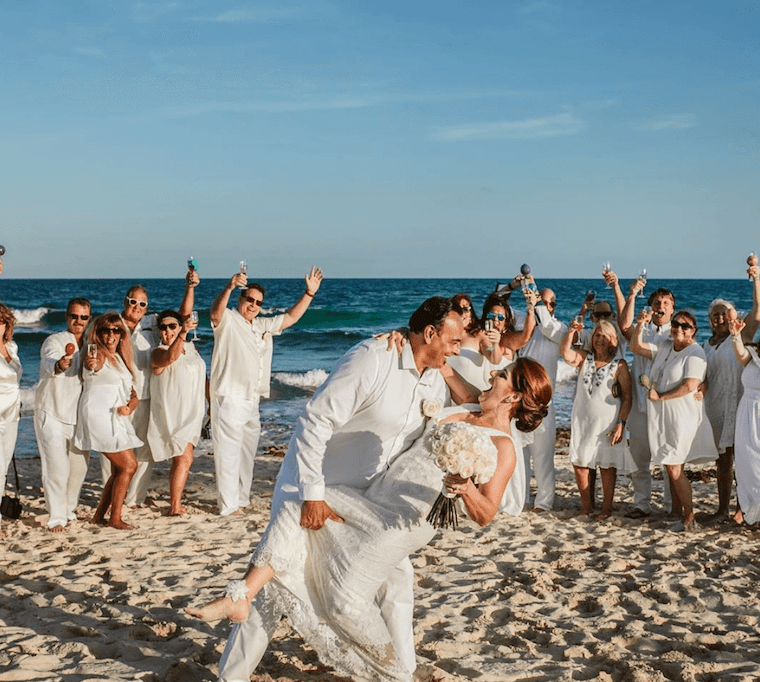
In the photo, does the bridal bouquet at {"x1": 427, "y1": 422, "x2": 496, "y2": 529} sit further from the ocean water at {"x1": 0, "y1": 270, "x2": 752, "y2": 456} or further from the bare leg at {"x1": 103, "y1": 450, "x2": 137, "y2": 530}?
the ocean water at {"x1": 0, "y1": 270, "x2": 752, "y2": 456}

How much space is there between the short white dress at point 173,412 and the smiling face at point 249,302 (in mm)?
650

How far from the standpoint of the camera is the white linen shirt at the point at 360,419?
3.76 meters

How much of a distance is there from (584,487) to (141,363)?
4470mm

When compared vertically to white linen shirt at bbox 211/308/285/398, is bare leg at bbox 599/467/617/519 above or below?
below

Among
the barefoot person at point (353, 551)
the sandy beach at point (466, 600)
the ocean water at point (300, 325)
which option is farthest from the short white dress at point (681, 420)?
the ocean water at point (300, 325)

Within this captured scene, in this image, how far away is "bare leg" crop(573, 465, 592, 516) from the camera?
8.06 metres

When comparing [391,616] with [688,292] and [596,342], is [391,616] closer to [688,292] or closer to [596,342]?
[596,342]

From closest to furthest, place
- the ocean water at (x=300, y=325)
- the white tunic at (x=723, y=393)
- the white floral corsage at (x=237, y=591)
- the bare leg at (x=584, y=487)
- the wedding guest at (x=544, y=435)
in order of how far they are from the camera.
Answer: the white floral corsage at (x=237, y=591)
the white tunic at (x=723, y=393)
the bare leg at (x=584, y=487)
the wedding guest at (x=544, y=435)
the ocean water at (x=300, y=325)

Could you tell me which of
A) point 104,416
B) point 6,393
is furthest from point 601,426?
point 6,393

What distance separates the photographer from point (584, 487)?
318 inches

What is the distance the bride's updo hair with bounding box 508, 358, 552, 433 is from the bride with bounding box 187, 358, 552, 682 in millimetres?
238

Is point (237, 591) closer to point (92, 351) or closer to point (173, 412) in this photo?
point (92, 351)

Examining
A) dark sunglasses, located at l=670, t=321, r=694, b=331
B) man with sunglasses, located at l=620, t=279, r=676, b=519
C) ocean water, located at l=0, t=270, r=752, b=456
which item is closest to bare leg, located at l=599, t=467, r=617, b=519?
man with sunglasses, located at l=620, t=279, r=676, b=519

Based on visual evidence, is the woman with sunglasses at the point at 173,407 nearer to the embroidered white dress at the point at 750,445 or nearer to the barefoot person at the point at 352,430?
the barefoot person at the point at 352,430
